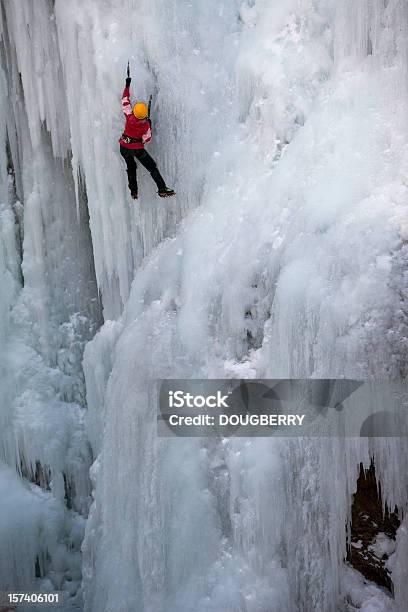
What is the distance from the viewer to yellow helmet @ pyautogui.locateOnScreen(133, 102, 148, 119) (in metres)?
3.82

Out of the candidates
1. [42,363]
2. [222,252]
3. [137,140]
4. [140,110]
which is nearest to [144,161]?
[137,140]

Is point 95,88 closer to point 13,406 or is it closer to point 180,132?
point 180,132

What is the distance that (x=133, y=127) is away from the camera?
3.93 meters

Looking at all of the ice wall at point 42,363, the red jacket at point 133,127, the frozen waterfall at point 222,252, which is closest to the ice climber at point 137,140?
the red jacket at point 133,127

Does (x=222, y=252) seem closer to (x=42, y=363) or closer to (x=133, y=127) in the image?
(x=133, y=127)

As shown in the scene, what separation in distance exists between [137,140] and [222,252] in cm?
86

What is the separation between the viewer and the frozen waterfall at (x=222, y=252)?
10.8ft

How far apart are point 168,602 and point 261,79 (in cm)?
308

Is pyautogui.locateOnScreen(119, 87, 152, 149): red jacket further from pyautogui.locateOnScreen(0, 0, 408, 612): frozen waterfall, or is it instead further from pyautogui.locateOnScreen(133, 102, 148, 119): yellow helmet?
pyautogui.locateOnScreen(0, 0, 408, 612): frozen waterfall

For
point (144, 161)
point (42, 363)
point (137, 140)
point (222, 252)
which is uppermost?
point (137, 140)

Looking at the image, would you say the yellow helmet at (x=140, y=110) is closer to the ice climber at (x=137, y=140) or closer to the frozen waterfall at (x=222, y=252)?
the ice climber at (x=137, y=140)

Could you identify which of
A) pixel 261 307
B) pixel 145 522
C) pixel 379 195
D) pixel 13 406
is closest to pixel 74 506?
pixel 13 406

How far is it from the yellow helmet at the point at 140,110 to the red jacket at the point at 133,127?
0.04m

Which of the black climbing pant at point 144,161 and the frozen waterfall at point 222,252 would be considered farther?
the black climbing pant at point 144,161
